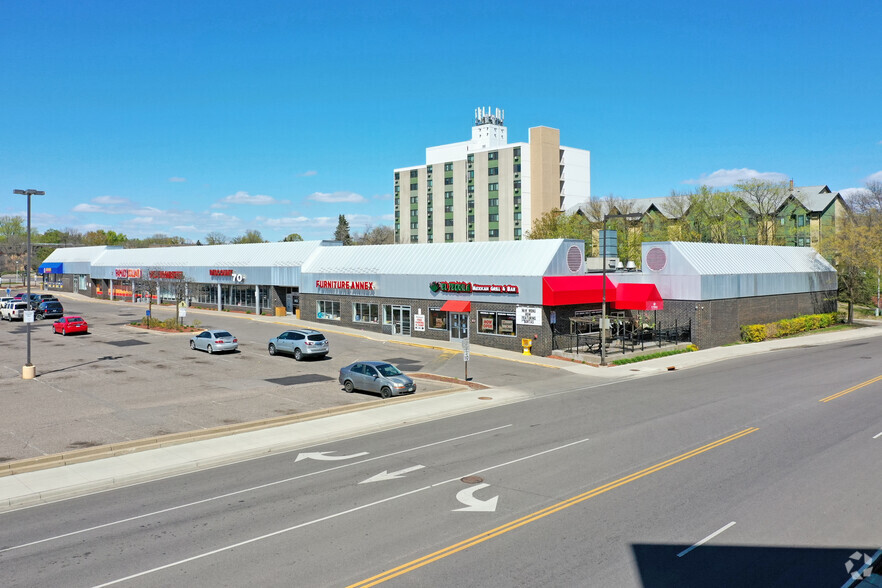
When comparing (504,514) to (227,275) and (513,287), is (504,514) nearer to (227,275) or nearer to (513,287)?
(513,287)

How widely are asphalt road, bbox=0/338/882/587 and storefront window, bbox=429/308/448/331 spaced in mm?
25709

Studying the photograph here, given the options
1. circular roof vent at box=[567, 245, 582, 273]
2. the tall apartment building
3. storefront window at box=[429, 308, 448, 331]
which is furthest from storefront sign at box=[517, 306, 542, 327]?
the tall apartment building

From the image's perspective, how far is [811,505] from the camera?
13.0m

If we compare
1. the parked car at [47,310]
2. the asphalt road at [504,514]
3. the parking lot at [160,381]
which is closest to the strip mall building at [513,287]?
the parking lot at [160,381]

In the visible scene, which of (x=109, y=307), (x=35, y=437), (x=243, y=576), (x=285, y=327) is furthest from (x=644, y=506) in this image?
(x=109, y=307)

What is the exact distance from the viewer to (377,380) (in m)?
27.6

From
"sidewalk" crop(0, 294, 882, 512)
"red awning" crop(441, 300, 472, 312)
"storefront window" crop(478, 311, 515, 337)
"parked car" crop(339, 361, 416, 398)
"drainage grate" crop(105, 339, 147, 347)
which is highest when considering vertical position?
"red awning" crop(441, 300, 472, 312)

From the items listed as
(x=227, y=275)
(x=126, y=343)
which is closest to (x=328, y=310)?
(x=126, y=343)

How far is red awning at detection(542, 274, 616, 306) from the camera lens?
1576 inches

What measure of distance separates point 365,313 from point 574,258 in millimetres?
19397

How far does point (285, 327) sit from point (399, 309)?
11724 mm

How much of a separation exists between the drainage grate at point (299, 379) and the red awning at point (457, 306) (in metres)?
14.4

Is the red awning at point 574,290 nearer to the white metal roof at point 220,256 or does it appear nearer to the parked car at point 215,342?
the parked car at point 215,342

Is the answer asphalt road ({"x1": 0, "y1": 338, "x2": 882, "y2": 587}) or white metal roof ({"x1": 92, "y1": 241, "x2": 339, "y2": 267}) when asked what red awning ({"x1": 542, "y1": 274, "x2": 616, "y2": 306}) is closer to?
asphalt road ({"x1": 0, "y1": 338, "x2": 882, "y2": 587})
